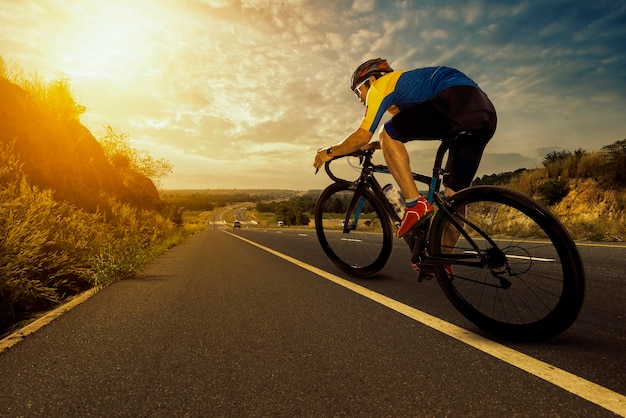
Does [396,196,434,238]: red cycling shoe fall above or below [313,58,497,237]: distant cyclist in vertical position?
below

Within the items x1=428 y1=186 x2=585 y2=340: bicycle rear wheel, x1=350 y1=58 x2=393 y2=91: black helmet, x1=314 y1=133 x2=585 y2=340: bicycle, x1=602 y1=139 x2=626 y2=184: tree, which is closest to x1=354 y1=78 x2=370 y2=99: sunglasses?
x1=350 y1=58 x2=393 y2=91: black helmet

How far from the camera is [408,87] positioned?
2943mm

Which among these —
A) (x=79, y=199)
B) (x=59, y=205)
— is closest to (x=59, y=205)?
(x=59, y=205)

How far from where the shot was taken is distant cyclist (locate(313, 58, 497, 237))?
2812mm

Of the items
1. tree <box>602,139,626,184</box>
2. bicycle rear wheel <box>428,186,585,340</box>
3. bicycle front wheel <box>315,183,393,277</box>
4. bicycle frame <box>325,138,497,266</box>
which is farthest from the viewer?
tree <box>602,139,626,184</box>

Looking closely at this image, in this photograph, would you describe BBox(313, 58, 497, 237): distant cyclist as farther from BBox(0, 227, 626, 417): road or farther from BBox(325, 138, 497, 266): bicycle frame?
BBox(0, 227, 626, 417): road

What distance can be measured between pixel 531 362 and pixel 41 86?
16.4 m

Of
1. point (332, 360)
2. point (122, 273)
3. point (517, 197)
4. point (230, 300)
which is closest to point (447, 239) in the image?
point (517, 197)

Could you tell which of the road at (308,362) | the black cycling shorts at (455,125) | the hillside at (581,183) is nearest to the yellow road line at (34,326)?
→ the road at (308,362)

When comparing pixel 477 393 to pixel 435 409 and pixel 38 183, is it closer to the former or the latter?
pixel 435 409

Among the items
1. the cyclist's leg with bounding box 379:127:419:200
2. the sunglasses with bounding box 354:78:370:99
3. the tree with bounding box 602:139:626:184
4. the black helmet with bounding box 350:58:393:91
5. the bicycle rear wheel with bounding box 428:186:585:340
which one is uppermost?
the tree with bounding box 602:139:626:184

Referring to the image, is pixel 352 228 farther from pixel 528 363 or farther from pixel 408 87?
pixel 528 363

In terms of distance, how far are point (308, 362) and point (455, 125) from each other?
2.15 meters

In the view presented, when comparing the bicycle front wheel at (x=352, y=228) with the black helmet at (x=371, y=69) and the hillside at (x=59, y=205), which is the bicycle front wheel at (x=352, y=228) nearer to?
the black helmet at (x=371, y=69)
